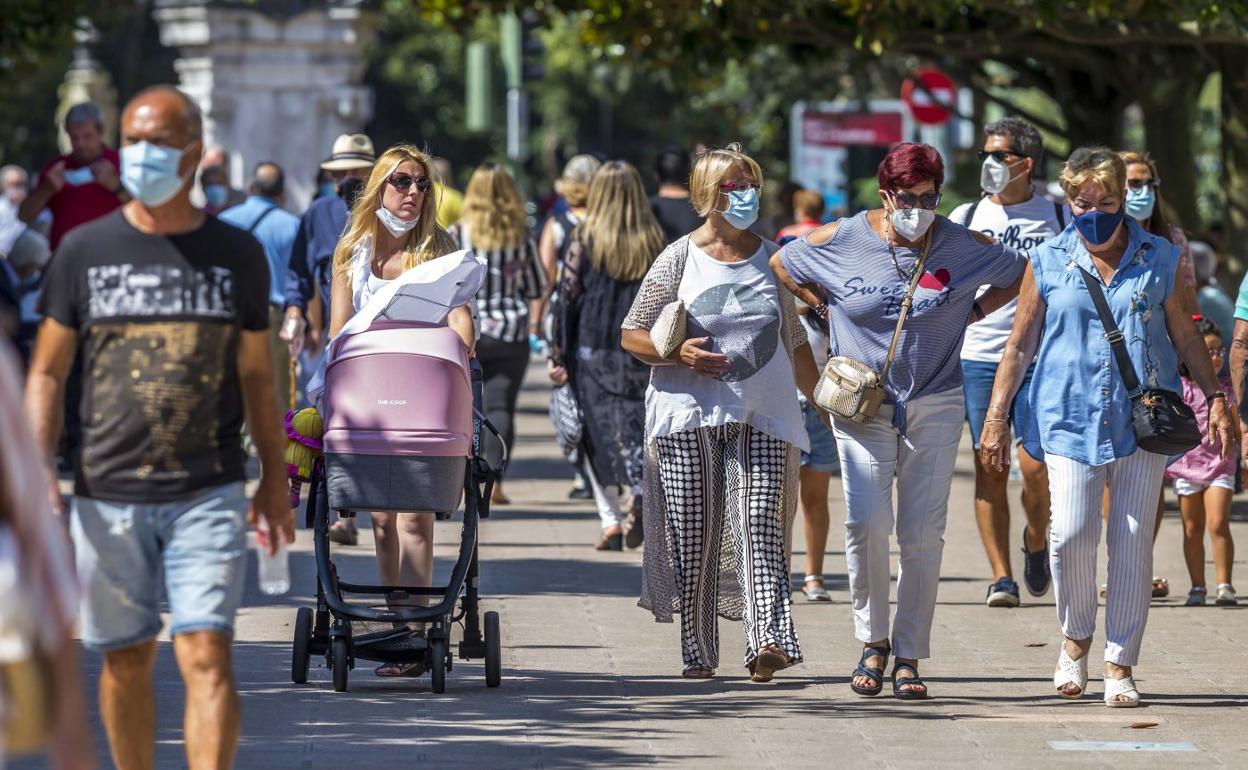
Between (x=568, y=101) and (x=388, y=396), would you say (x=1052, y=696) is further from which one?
(x=568, y=101)

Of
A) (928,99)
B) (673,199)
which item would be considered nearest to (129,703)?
(673,199)

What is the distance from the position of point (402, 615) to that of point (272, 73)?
15.7 metres

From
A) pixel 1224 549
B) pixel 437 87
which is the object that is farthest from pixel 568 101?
pixel 1224 549

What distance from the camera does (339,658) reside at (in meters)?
7.89

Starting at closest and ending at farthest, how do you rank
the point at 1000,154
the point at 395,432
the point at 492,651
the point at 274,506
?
the point at 274,506
the point at 395,432
the point at 492,651
the point at 1000,154

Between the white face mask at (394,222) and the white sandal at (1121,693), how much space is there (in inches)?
108

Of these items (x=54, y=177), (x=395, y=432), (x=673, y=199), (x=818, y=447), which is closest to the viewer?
(x=395, y=432)

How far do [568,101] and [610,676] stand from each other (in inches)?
2063

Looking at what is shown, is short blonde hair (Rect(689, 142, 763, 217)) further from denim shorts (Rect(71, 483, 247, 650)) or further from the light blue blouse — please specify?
denim shorts (Rect(71, 483, 247, 650))

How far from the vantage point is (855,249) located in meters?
8.17

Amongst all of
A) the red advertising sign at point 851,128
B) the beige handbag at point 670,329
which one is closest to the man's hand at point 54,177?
the beige handbag at point 670,329

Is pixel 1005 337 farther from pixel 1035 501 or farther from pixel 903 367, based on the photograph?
pixel 903 367

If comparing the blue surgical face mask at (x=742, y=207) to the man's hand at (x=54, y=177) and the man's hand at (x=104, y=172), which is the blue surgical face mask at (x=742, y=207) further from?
the man's hand at (x=54, y=177)

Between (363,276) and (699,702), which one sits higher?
(363,276)
